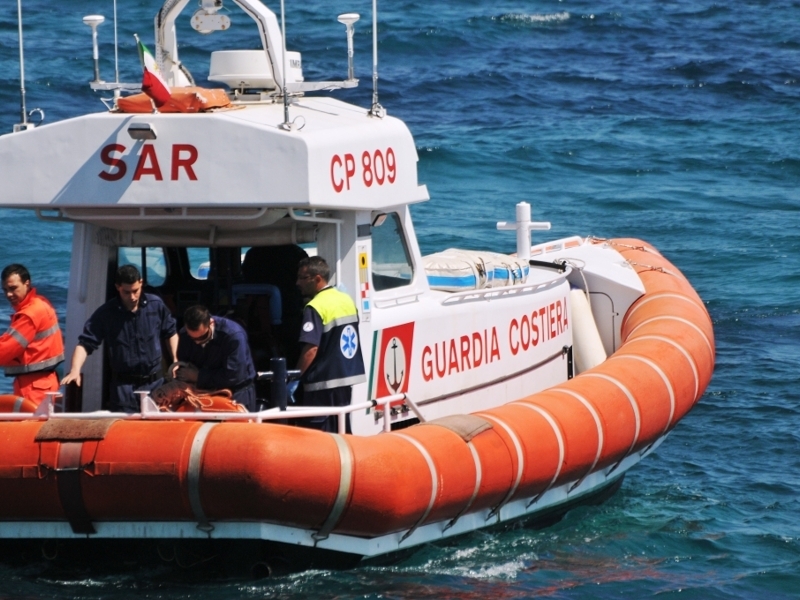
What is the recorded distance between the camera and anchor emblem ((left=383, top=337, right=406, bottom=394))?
8.05 m

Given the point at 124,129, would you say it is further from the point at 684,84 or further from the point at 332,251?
the point at 684,84

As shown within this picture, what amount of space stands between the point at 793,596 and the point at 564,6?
2513cm

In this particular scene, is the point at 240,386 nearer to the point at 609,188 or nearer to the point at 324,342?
the point at 324,342

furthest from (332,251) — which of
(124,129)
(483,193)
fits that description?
(483,193)

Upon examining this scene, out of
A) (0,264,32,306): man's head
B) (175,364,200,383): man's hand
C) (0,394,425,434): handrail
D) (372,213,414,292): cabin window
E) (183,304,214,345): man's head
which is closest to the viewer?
(0,394,425,434): handrail

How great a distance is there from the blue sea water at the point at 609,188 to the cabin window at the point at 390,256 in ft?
5.07

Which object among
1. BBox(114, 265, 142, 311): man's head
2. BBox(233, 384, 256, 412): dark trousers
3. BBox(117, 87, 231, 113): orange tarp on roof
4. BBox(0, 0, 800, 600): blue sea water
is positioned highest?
BBox(117, 87, 231, 113): orange tarp on roof

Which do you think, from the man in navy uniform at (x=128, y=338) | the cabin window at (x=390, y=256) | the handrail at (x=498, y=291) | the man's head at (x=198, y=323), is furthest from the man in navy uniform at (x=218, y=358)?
the handrail at (x=498, y=291)

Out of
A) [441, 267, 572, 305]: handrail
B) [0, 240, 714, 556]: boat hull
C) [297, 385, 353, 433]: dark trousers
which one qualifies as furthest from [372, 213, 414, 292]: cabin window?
[0, 240, 714, 556]: boat hull

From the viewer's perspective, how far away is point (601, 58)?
2689 centimetres

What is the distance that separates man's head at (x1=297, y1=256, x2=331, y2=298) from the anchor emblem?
2.33ft

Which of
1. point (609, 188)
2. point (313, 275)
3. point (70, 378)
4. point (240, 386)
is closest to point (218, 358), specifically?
point (240, 386)

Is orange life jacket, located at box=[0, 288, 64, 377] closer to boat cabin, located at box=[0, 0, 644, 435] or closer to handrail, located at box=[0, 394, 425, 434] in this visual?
boat cabin, located at box=[0, 0, 644, 435]

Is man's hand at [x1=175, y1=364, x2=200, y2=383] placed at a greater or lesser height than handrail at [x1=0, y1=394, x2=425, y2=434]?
greater
